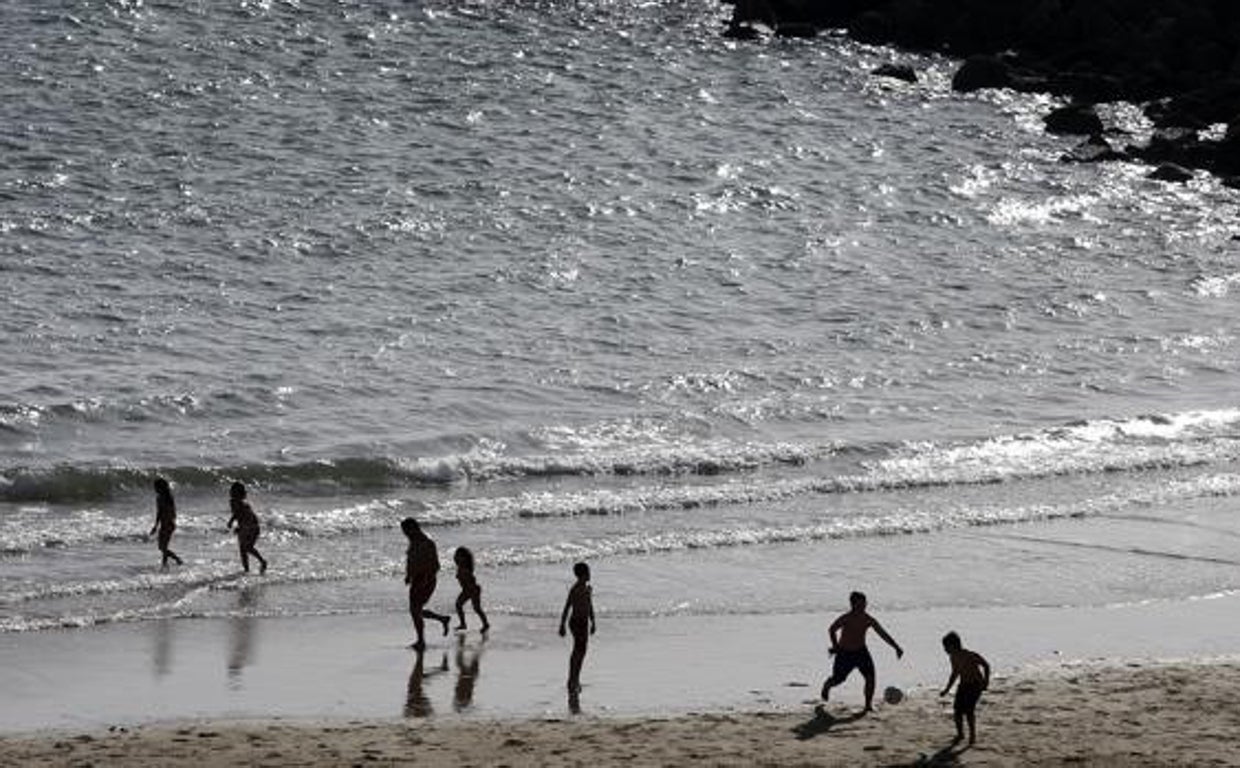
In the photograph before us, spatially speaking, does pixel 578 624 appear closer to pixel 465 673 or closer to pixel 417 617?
pixel 465 673

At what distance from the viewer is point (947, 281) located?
36.2 metres

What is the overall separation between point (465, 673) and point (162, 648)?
234 centimetres

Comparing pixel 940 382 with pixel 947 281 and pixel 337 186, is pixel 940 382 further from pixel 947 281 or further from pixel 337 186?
pixel 337 186

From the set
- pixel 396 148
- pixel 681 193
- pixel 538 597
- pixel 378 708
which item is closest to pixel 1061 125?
pixel 681 193

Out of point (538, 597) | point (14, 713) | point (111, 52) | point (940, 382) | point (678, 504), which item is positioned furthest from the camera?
point (111, 52)

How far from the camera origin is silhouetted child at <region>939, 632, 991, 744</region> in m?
16.8

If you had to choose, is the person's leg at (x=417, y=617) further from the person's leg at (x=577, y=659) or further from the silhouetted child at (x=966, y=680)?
the silhouetted child at (x=966, y=680)

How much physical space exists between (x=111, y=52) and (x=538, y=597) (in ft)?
81.7

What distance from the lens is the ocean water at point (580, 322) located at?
75.8 feet

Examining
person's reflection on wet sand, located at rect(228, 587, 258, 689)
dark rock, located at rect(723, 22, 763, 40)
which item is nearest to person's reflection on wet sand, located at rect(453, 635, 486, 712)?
person's reflection on wet sand, located at rect(228, 587, 258, 689)

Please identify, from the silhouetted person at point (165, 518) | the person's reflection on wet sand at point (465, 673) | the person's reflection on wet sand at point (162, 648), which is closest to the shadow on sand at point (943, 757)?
the person's reflection on wet sand at point (465, 673)

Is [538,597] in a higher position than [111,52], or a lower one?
lower

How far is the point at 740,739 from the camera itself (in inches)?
660

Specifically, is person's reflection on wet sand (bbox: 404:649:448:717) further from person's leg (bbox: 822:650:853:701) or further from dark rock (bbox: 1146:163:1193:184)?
dark rock (bbox: 1146:163:1193:184)
